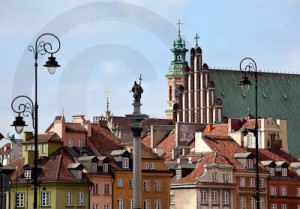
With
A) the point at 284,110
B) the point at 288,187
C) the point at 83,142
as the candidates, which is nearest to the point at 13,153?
the point at 83,142

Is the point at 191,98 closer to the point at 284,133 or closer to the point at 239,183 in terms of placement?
the point at 284,133

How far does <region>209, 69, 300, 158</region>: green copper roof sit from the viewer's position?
144875 millimetres

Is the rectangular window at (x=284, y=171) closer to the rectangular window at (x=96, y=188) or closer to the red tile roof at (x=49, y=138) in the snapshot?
the rectangular window at (x=96, y=188)

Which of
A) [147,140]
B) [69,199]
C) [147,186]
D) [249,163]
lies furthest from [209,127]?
[69,199]

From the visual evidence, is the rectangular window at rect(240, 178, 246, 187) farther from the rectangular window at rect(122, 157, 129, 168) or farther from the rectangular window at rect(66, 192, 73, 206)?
the rectangular window at rect(66, 192, 73, 206)

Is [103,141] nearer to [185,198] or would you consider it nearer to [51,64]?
[185,198]

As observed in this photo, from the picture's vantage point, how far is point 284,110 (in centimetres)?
14825

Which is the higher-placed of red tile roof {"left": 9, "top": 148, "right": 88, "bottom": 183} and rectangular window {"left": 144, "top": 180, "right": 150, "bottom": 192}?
red tile roof {"left": 9, "top": 148, "right": 88, "bottom": 183}

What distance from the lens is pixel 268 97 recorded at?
148 m

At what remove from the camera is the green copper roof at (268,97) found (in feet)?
475

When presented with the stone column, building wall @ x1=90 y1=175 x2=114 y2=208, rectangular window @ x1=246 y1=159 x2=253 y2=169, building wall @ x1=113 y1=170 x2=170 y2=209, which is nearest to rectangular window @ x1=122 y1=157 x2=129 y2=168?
building wall @ x1=113 y1=170 x2=170 y2=209

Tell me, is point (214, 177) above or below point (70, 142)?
below

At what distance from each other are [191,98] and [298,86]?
11945 mm

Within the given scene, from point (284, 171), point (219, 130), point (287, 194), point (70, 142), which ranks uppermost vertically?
point (219, 130)
